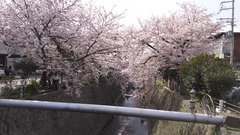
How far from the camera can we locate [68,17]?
1673 centimetres

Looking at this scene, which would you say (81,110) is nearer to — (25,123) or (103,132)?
(25,123)

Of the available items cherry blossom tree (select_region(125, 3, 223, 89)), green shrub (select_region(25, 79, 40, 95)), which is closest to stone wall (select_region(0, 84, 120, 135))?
green shrub (select_region(25, 79, 40, 95))

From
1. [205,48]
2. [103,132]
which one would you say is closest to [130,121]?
[103,132]

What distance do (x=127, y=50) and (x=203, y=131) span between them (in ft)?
42.7

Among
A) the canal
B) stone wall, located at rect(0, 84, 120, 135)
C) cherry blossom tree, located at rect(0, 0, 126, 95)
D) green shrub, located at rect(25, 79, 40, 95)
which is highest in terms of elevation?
cherry blossom tree, located at rect(0, 0, 126, 95)

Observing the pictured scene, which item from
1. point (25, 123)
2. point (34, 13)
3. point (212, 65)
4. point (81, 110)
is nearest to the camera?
point (81, 110)

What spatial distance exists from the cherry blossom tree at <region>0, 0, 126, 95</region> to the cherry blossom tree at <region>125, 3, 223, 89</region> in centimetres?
327

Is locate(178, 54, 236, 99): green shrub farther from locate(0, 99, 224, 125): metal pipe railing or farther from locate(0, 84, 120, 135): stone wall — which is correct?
locate(0, 99, 224, 125): metal pipe railing

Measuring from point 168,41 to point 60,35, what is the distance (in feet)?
29.6

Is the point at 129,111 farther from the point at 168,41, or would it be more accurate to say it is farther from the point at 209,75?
the point at 168,41

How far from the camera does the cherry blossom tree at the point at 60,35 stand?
51.0ft

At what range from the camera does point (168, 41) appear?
21.9 meters

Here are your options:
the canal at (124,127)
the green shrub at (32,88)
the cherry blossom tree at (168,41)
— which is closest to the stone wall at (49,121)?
the green shrub at (32,88)

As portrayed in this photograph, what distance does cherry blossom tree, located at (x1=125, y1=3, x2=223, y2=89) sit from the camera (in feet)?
68.6
